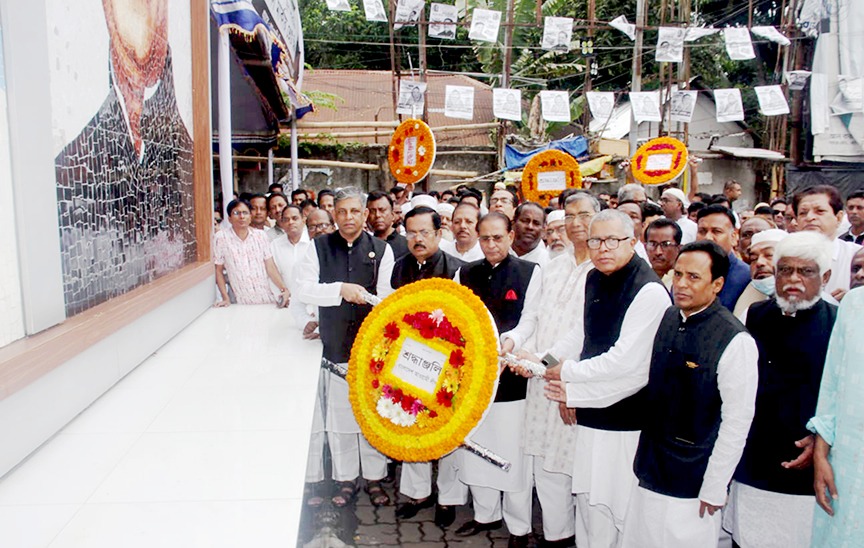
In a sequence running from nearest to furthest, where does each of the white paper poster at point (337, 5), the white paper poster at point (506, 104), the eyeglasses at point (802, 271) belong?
1. the eyeglasses at point (802, 271)
2. the white paper poster at point (337, 5)
3. the white paper poster at point (506, 104)

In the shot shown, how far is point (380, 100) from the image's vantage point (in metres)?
21.7

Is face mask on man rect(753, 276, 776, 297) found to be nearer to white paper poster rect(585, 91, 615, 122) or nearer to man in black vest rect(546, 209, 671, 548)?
man in black vest rect(546, 209, 671, 548)

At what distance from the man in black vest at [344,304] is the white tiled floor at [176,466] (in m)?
0.63

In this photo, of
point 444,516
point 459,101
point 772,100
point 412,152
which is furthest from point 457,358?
point 772,100

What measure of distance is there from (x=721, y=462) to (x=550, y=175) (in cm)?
528

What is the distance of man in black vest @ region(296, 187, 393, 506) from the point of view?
12.9 feet

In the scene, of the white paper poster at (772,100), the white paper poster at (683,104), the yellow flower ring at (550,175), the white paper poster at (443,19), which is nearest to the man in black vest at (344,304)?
the yellow flower ring at (550,175)

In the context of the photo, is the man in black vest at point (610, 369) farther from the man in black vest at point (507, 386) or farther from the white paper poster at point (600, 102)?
the white paper poster at point (600, 102)

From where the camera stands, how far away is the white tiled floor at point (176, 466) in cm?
172

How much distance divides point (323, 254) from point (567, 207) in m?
1.53

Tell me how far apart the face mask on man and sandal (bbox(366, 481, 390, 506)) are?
253cm

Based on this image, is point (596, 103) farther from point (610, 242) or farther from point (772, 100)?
point (610, 242)

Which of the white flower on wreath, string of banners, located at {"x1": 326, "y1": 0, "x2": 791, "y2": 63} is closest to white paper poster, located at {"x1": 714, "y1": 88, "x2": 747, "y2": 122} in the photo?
string of banners, located at {"x1": 326, "y1": 0, "x2": 791, "y2": 63}

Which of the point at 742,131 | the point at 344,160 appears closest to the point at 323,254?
the point at 344,160
